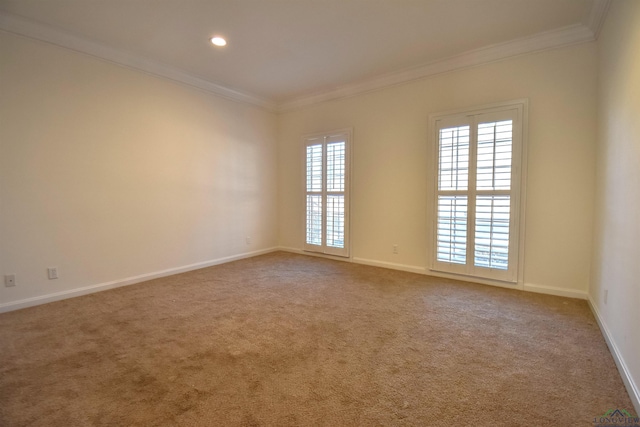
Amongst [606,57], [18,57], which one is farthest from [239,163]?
[606,57]

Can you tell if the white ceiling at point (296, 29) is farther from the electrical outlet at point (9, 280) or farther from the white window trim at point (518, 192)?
the electrical outlet at point (9, 280)

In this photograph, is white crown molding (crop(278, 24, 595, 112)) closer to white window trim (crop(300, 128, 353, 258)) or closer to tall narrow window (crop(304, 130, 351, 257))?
white window trim (crop(300, 128, 353, 258))

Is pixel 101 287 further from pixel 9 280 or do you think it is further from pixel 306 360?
pixel 306 360

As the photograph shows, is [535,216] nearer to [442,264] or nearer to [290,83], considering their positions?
[442,264]

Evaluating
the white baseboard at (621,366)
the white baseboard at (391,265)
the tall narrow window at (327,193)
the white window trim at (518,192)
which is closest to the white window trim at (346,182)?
the tall narrow window at (327,193)

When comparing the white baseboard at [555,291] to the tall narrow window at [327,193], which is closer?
the white baseboard at [555,291]

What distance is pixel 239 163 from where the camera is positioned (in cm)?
502

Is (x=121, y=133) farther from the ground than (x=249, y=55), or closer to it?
closer to it

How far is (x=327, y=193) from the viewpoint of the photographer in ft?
16.5

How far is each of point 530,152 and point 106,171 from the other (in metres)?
4.79

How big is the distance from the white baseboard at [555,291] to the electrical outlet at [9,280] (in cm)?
530

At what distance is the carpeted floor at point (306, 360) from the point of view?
156cm

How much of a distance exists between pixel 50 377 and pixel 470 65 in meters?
4.82

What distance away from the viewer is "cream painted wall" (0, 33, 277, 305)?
2.92 metres
